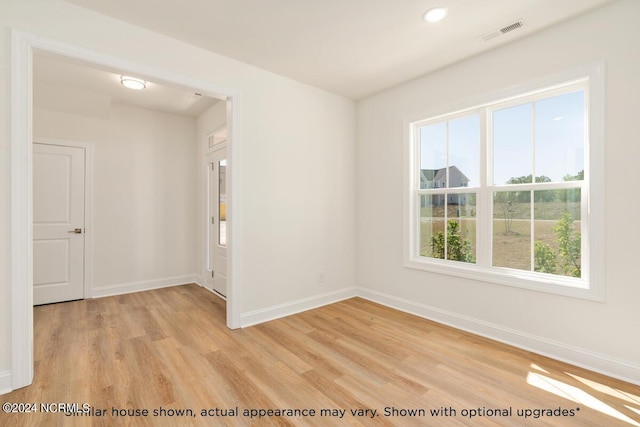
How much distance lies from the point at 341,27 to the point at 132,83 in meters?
2.70

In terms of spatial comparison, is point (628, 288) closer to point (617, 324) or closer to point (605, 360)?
point (617, 324)

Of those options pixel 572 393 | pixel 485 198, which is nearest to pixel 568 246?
pixel 485 198

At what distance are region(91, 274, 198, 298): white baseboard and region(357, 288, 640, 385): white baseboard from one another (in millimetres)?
3466

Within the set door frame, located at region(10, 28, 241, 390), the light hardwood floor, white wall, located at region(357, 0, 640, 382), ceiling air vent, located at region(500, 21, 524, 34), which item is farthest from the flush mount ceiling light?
ceiling air vent, located at region(500, 21, 524, 34)

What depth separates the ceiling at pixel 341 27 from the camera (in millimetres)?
2252

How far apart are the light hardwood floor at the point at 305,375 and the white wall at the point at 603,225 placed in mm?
221

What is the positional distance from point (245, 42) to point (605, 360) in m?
4.01

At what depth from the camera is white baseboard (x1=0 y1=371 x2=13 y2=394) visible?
199 cm

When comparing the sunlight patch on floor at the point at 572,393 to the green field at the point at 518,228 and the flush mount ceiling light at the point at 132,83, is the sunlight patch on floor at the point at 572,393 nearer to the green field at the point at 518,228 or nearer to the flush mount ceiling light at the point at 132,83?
the green field at the point at 518,228

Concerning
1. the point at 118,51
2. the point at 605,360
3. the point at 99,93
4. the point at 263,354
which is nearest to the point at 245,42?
the point at 118,51

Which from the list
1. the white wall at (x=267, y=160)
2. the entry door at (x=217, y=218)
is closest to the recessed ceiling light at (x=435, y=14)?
the white wall at (x=267, y=160)

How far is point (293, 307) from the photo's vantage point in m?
3.60

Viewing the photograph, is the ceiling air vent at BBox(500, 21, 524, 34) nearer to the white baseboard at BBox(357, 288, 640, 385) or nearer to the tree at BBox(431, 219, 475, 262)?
the tree at BBox(431, 219, 475, 262)

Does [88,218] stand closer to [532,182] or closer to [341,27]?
[341,27]
